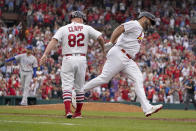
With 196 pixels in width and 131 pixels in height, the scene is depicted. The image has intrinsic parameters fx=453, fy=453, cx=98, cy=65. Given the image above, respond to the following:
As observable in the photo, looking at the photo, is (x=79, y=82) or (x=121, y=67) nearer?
(x=121, y=67)

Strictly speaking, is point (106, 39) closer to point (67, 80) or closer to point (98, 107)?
point (98, 107)

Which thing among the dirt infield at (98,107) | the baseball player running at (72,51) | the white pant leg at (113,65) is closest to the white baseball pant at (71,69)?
the baseball player running at (72,51)

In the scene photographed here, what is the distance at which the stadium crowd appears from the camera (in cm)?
2380

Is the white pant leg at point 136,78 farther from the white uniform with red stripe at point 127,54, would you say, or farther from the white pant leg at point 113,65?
the white pant leg at point 113,65

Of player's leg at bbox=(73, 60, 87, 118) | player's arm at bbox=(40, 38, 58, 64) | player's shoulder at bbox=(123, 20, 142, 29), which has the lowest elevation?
player's leg at bbox=(73, 60, 87, 118)

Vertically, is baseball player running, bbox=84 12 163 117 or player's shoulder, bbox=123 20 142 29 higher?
player's shoulder, bbox=123 20 142 29

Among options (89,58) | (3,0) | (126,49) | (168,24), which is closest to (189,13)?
(168,24)

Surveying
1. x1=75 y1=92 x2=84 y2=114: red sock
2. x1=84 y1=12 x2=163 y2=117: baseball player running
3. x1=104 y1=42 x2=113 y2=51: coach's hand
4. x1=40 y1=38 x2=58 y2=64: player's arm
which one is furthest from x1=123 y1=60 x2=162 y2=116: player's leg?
x1=40 y1=38 x2=58 y2=64: player's arm

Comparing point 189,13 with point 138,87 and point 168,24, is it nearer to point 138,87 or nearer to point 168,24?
point 168,24

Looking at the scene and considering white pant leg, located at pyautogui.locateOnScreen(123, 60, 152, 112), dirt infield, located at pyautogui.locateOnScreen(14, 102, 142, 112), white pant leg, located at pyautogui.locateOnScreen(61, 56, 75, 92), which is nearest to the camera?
white pant leg, located at pyautogui.locateOnScreen(123, 60, 152, 112)

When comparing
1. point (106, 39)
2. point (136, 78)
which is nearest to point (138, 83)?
point (136, 78)

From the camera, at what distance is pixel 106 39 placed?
28.8 meters

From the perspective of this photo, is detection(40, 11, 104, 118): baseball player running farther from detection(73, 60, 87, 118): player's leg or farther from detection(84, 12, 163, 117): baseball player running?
detection(84, 12, 163, 117): baseball player running

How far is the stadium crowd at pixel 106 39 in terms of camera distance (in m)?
23.8
